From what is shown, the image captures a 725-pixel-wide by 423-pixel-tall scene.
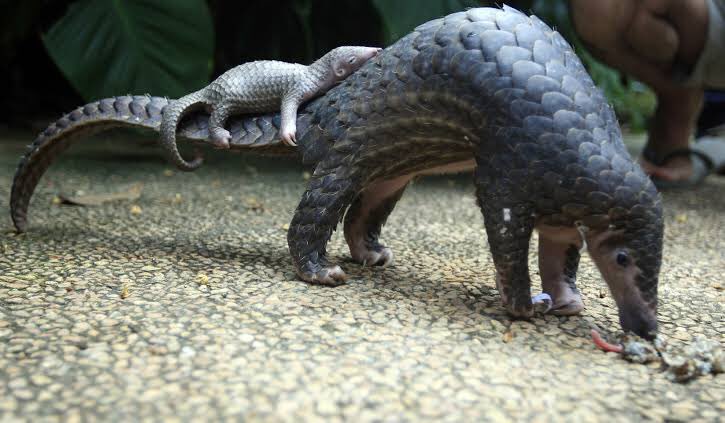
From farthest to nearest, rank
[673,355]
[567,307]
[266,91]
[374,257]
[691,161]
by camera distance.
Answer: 1. [691,161]
2. [374,257]
3. [266,91]
4. [567,307]
5. [673,355]

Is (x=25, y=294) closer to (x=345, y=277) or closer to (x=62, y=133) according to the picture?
(x=62, y=133)

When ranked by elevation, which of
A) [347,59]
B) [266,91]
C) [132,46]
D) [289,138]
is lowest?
[289,138]

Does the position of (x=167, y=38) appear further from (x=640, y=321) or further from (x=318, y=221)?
(x=640, y=321)

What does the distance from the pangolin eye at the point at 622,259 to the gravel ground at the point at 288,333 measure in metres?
0.23

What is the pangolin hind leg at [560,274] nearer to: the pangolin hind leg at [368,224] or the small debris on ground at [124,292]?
the pangolin hind leg at [368,224]

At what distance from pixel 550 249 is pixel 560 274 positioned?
9 centimetres

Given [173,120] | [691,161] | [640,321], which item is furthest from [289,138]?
[691,161]

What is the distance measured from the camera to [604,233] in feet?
5.39

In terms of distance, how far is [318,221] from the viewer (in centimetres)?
200

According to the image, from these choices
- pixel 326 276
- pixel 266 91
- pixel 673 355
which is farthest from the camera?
pixel 266 91

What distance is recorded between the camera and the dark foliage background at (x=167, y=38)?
3543mm

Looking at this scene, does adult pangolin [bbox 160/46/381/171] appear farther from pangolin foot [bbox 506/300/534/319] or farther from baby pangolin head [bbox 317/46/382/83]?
pangolin foot [bbox 506/300/534/319]

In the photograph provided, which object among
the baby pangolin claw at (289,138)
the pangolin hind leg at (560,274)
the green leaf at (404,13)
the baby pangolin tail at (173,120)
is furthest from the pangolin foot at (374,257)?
the green leaf at (404,13)

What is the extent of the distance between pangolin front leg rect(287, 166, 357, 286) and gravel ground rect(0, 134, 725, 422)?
0.20 feet
